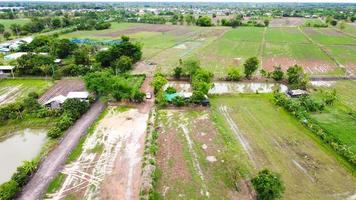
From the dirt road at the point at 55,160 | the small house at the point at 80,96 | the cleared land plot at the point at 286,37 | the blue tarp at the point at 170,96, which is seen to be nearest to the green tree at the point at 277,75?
the blue tarp at the point at 170,96

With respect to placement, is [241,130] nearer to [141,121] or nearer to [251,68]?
[141,121]

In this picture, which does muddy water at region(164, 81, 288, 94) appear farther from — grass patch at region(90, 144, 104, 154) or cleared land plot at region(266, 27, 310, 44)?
cleared land plot at region(266, 27, 310, 44)

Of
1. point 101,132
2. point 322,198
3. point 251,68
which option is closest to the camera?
point 322,198

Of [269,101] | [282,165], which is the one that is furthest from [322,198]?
[269,101]

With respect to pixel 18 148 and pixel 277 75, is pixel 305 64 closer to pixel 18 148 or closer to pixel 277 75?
pixel 277 75

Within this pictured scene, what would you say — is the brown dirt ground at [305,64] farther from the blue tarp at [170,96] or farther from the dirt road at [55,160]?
the dirt road at [55,160]
